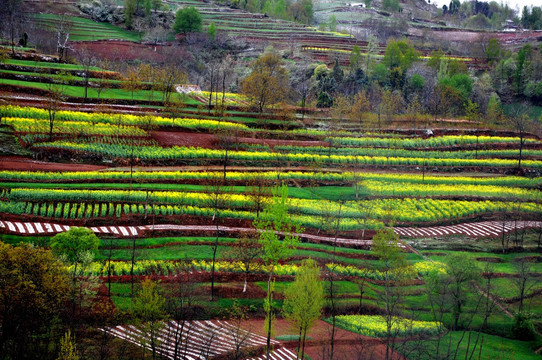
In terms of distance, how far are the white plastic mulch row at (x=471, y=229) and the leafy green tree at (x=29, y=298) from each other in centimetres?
3691

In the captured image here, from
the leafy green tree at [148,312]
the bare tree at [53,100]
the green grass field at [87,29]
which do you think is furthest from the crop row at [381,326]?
the green grass field at [87,29]

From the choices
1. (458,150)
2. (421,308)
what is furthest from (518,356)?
(458,150)

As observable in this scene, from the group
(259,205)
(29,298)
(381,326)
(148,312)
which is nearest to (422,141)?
(259,205)

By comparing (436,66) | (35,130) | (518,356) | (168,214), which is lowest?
(518,356)

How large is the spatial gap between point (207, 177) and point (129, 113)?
23.5 meters

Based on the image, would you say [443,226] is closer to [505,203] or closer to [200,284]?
[505,203]

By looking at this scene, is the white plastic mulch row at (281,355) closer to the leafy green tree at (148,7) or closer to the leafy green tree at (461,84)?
the leafy green tree at (461,84)

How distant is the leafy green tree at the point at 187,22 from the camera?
13862cm

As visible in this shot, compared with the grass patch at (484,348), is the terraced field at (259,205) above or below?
above

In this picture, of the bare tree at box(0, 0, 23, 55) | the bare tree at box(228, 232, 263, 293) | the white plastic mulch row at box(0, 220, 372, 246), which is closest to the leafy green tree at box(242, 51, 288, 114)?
the white plastic mulch row at box(0, 220, 372, 246)

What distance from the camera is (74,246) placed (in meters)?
40.0

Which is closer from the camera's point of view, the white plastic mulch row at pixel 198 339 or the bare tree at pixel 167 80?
the white plastic mulch row at pixel 198 339

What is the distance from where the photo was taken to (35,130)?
66938mm

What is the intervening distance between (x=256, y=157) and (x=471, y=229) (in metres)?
28.8
